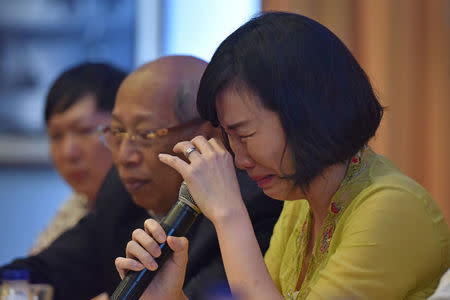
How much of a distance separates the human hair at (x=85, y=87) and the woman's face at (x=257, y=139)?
132cm

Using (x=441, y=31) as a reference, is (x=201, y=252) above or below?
below

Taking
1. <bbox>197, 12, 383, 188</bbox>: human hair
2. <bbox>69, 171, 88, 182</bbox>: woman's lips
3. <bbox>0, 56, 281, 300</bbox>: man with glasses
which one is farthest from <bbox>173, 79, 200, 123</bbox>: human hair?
<bbox>69, 171, 88, 182</bbox>: woman's lips

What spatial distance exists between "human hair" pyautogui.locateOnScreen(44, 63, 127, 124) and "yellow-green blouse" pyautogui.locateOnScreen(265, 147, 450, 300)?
1.43 m

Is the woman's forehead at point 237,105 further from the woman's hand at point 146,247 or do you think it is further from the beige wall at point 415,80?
the beige wall at point 415,80

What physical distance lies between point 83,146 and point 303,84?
1.48 m

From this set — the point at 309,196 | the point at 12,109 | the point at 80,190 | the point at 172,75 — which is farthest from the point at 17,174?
the point at 309,196

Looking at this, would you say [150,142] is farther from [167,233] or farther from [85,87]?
[85,87]

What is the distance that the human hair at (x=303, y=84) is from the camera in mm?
1245

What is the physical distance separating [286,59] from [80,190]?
156 centimetres

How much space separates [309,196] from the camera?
1.37 m

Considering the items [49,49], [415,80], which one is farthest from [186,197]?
[49,49]

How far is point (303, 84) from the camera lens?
1.25 meters

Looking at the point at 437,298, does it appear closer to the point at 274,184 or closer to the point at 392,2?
the point at 274,184

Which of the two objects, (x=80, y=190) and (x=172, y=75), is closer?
(x=172, y=75)
